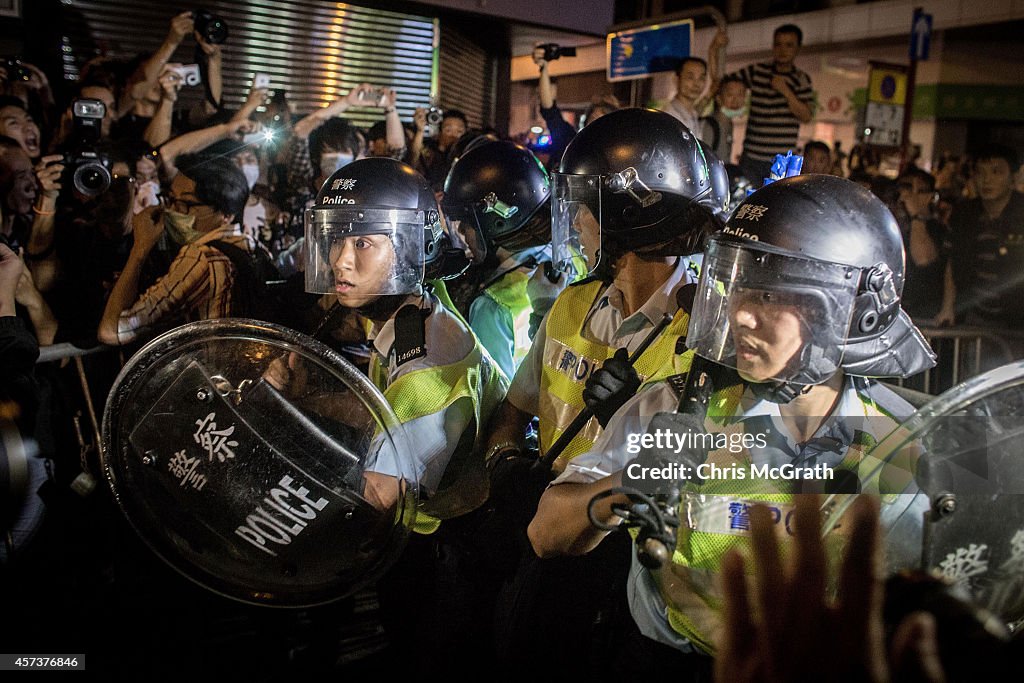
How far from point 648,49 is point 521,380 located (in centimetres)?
651

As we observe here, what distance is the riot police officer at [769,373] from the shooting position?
1.61 meters

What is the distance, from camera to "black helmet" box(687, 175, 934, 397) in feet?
5.62

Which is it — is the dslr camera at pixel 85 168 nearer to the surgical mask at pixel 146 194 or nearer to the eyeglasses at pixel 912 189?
the surgical mask at pixel 146 194

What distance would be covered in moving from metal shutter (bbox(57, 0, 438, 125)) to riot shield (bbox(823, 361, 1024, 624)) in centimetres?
909

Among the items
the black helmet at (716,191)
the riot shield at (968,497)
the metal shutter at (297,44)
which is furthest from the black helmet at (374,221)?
the metal shutter at (297,44)

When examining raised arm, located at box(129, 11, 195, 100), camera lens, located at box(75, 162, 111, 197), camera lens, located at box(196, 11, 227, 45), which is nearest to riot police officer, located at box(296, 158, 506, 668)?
camera lens, located at box(75, 162, 111, 197)

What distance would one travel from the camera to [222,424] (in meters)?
1.94

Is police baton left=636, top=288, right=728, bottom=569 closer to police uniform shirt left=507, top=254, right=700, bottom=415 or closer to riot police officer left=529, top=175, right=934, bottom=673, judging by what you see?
riot police officer left=529, top=175, right=934, bottom=673

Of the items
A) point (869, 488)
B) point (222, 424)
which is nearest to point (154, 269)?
point (222, 424)

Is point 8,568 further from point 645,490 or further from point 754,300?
point 754,300

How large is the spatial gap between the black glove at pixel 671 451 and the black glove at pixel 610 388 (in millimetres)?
487

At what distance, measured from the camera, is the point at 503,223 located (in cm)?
384

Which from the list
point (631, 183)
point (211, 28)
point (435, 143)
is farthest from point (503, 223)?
point (435, 143)

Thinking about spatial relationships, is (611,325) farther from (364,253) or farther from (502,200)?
(502,200)
